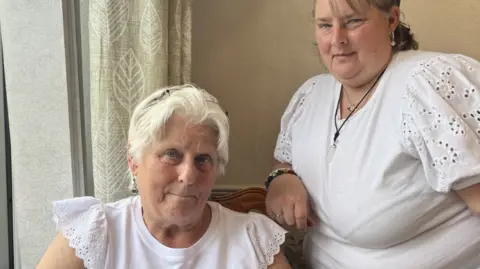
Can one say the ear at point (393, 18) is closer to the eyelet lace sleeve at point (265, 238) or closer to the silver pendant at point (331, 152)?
Result: the silver pendant at point (331, 152)

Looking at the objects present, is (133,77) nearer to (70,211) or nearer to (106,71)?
(106,71)

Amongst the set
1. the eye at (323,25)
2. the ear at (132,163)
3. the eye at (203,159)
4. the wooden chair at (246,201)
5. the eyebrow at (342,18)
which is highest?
→ the eyebrow at (342,18)

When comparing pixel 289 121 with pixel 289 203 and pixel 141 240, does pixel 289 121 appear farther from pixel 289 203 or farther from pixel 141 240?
pixel 141 240

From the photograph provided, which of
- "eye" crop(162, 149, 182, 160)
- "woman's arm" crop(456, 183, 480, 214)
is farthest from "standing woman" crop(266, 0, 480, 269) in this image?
"eye" crop(162, 149, 182, 160)

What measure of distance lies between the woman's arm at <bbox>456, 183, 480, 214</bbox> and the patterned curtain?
80cm

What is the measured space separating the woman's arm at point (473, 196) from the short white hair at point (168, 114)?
1.86 ft

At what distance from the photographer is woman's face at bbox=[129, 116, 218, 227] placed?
1243 millimetres

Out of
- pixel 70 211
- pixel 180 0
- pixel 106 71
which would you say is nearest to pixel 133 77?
pixel 106 71

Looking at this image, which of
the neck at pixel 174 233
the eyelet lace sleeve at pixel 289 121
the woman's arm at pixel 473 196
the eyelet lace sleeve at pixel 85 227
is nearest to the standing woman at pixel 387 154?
the woman's arm at pixel 473 196

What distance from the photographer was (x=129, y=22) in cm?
136

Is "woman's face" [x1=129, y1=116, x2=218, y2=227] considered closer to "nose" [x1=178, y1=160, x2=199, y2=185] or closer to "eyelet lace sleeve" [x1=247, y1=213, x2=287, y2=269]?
"nose" [x1=178, y1=160, x2=199, y2=185]

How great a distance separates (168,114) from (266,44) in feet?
2.37

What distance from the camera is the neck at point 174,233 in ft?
4.38

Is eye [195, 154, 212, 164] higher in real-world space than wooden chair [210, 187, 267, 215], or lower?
higher
